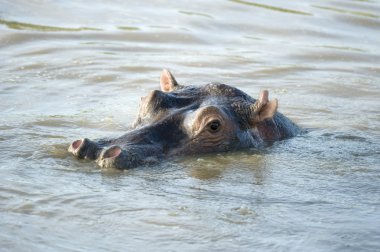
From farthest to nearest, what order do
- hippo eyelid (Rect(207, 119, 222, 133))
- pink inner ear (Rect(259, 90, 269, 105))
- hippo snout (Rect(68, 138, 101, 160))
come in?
pink inner ear (Rect(259, 90, 269, 105)), hippo eyelid (Rect(207, 119, 222, 133)), hippo snout (Rect(68, 138, 101, 160))

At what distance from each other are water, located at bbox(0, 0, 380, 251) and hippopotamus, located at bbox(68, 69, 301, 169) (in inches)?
4.8

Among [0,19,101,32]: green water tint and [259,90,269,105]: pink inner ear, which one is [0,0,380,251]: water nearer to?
[0,19,101,32]: green water tint

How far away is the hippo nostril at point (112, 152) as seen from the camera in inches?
281

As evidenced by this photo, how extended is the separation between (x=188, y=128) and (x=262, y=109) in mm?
871

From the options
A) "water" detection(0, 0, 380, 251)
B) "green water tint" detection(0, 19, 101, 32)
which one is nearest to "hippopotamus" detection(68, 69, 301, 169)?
"water" detection(0, 0, 380, 251)

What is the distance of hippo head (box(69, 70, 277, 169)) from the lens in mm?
7320

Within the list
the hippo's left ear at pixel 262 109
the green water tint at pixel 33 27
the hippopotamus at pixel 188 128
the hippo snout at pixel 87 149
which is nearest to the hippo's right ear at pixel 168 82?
the hippopotamus at pixel 188 128

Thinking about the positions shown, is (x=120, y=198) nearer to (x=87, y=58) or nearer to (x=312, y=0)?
(x=87, y=58)

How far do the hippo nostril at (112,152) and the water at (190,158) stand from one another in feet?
0.45

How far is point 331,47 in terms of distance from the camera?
14352 mm

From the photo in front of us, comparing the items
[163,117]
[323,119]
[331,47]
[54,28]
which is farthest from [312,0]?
[163,117]

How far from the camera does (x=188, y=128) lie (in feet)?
25.9

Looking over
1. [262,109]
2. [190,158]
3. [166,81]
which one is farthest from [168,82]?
[190,158]

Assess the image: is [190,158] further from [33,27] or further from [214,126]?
[33,27]
